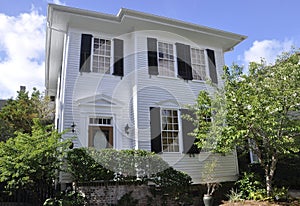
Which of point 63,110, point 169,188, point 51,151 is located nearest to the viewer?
point 51,151

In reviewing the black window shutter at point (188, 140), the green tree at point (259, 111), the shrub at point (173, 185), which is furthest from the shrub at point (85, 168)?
the black window shutter at point (188, 140)

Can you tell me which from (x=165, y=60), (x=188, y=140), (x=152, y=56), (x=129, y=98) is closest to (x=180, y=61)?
(x=165, y=60)

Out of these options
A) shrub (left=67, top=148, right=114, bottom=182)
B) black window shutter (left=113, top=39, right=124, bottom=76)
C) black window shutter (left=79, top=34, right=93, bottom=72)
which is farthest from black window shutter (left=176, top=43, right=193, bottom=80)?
shrub (left=67, top=148, right=114, bottom=182)

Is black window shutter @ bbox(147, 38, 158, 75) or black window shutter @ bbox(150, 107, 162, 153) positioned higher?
black window shutter @ bbox(147, 38, 158, 75)

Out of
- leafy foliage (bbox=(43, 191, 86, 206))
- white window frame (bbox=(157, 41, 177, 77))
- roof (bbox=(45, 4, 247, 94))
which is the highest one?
roof (bbox=(45, 4, 247, 94))

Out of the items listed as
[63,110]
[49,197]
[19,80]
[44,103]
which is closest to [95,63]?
[63,110]

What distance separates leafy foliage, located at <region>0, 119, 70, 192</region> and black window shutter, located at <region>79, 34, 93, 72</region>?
3.03 m

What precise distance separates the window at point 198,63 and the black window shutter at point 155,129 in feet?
9.01

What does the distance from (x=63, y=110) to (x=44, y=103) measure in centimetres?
665

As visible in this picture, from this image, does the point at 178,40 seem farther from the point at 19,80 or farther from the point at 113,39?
the point at 19,80

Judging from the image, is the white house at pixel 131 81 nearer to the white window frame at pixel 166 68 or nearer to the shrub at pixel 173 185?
the white window frame at pixel 166 68

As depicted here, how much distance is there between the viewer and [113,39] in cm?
1010

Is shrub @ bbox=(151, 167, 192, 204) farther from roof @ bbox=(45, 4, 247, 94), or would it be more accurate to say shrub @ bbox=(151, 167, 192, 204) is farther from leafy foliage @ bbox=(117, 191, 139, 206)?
roof @ bbox=(45, 4, 247, 94)

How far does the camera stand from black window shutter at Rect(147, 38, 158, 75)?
32.8ft
